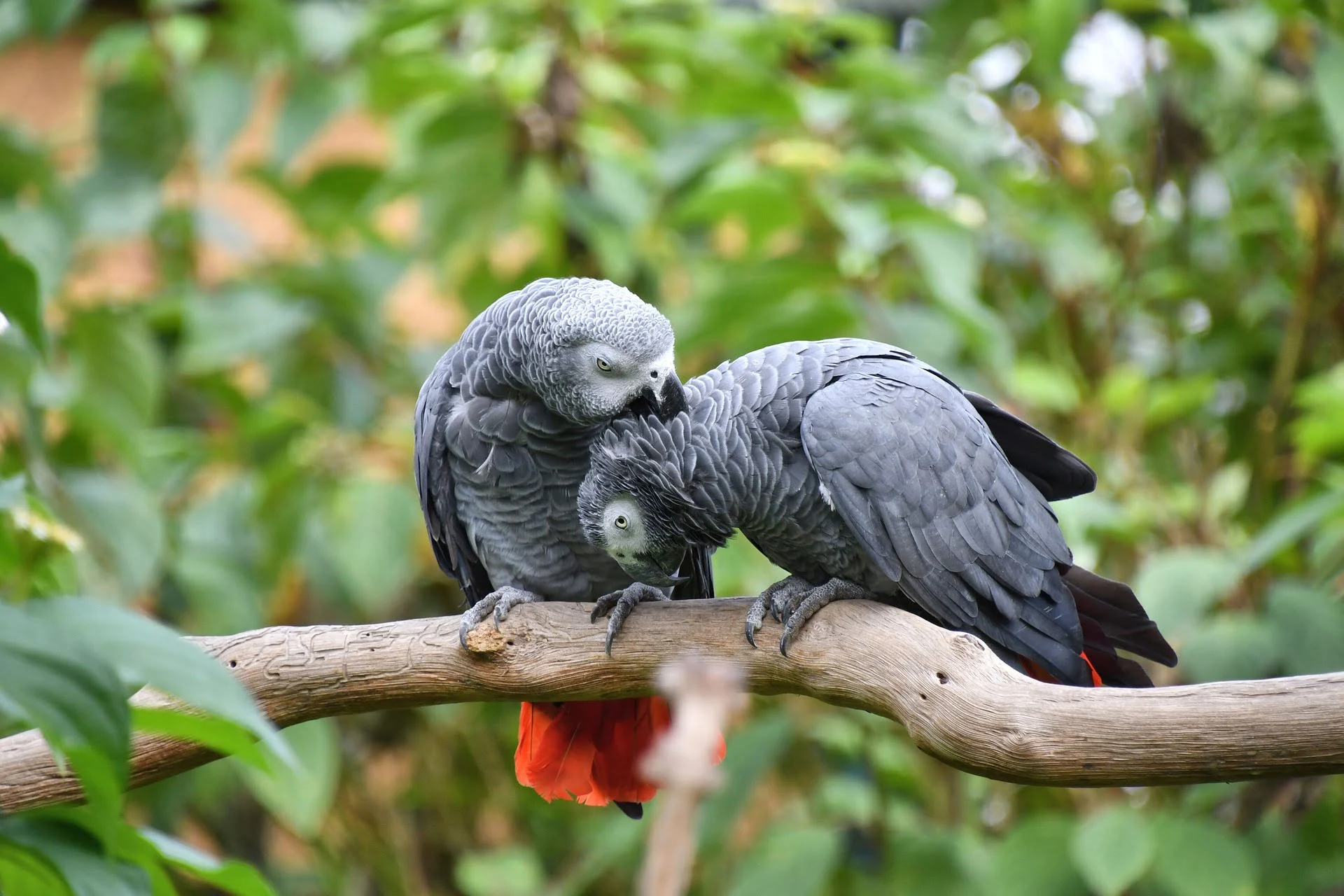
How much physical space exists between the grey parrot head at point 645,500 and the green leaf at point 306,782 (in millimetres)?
863

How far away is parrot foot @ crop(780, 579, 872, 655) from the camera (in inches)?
46.4

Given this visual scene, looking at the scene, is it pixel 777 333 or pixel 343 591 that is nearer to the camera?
pixel 777 333

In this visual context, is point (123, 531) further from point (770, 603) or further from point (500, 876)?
point (770, 603)

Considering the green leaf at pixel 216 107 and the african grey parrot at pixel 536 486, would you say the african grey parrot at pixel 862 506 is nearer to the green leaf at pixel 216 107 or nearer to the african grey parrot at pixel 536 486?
the african grey parrot at pixel 536 486

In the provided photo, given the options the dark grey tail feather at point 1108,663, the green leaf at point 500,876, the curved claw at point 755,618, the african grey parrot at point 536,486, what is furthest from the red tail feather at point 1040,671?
the green leaf at point 500,876

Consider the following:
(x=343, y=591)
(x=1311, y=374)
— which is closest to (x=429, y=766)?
(x=343, y=591)

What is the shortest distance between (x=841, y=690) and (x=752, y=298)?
92 centimetres

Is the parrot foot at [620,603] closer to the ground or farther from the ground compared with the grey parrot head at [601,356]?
closer to the ground

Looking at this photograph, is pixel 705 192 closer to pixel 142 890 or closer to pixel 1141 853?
pixel 1141 853

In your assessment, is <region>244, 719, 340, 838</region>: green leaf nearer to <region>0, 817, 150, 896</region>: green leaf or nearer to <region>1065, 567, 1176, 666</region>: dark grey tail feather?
<region>0, 817, 150, 896</region>: green leaf

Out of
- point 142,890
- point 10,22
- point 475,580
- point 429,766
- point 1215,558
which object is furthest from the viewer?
point 429,766

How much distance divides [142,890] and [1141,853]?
1.37m

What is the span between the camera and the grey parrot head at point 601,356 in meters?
1.20

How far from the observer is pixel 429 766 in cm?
284
